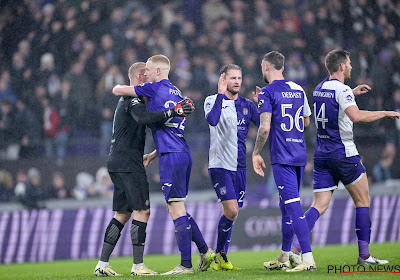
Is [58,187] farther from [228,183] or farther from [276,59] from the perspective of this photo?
[276,59]

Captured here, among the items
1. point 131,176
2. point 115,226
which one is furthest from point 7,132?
point 131,176

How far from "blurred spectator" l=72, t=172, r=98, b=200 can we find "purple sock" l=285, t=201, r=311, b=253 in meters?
6.58

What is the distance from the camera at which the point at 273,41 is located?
1583cm

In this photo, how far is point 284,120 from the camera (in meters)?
6.71

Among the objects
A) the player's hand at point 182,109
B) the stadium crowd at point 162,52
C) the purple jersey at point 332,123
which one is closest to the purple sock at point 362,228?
the purple jersey at point 332,123

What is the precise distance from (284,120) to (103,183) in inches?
257

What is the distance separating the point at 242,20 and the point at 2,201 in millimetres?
7724

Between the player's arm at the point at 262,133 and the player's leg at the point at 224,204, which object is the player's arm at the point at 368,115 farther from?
the player's leg at the point at 224,204

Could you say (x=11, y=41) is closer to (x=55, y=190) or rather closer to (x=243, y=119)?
(x=55, y=190)

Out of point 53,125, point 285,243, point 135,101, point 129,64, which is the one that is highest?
point 129,64

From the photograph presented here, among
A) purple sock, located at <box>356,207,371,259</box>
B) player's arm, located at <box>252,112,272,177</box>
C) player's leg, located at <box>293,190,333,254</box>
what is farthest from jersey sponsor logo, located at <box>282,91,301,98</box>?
purple sock, located at <box>356,207,371,259</box>

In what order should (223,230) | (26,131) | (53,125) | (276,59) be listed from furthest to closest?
(53,125) → (26,131) → (223,230) → (276,59)

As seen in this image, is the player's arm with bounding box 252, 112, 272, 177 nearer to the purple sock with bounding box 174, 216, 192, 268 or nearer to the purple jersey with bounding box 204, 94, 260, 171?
the purple jersey with bounding box 204, 94, 260, 171

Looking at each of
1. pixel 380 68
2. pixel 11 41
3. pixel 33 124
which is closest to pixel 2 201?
pixel 33 124
